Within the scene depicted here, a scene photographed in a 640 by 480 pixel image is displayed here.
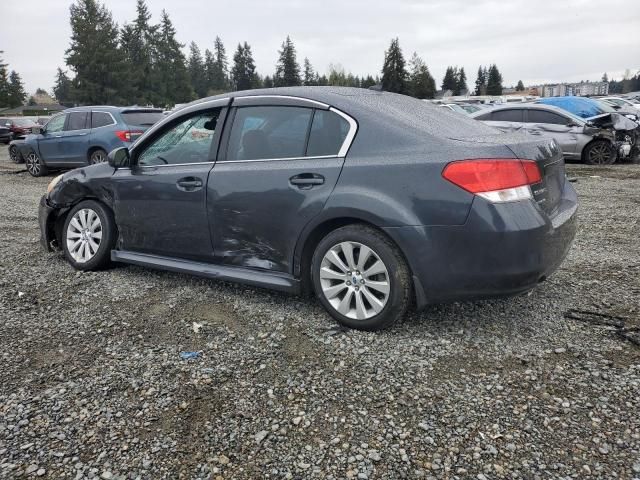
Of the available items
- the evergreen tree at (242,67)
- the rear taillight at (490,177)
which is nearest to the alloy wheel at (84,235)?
the rear taillight at (490,177)

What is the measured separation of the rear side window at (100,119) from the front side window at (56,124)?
3.46 ft

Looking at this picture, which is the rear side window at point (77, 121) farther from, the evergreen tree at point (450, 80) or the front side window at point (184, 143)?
the evergreen tree at point (450, 80)

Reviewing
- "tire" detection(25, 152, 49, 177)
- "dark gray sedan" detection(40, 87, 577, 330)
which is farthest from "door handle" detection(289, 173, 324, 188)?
"tire" detection(25, 152, 49, 177)

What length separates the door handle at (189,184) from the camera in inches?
163

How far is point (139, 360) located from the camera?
3.31 meters

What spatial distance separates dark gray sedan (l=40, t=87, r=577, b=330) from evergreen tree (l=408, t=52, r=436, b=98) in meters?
90.1

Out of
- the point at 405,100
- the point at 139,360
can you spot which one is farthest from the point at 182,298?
the point at 405,100

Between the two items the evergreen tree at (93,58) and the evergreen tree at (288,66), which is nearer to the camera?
the evergreen tree at (93,58)

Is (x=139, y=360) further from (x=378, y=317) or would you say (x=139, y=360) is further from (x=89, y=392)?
(x=378, y=317)

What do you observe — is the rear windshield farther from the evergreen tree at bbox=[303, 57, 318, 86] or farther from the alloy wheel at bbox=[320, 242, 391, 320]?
the evergreen tree at bbox=[303, 57, 318, 86]

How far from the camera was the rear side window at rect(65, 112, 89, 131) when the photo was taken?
498 inches

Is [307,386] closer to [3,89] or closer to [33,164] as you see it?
[33,164]

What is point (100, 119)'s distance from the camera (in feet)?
40.6

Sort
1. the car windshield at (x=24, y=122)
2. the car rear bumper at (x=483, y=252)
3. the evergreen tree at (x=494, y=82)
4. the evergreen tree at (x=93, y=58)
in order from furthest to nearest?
1. the evergreen tree at (x=494, y=82)
2. the evergreen tree at (x=93, y=58)
3. the car windshield at (x=24, y=122)
4. the car rear bumper at (x=483, y=252)
